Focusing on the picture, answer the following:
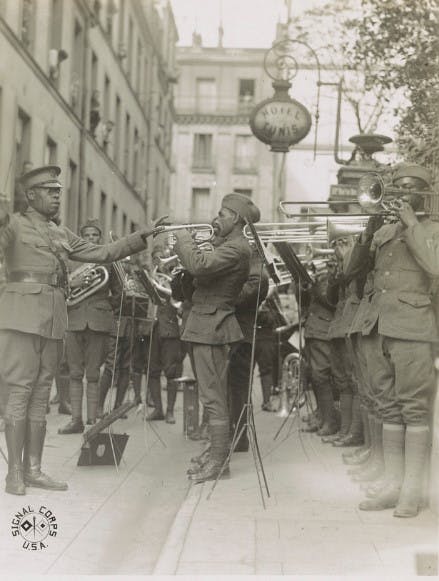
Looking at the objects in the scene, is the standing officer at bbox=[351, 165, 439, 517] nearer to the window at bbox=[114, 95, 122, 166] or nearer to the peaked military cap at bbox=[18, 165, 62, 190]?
the peaked military cap at bbox=[18, 165, 62, 190]

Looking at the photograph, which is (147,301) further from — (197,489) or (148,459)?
(197,489)

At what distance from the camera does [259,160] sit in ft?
172

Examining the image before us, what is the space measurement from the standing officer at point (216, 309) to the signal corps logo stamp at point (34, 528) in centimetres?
204

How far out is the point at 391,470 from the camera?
6.59 m

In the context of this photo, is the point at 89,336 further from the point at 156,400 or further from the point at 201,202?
the point at 201,202

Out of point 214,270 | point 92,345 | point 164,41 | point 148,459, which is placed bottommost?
point 148,459

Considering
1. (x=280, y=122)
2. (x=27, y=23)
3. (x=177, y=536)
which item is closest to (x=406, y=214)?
(x=177, y=536)

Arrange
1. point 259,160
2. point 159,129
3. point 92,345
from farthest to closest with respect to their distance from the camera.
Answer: point 259,160
point 159,129
point 92,345

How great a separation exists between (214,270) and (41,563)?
10.1 ft

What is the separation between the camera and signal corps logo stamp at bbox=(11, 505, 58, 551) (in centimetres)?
538

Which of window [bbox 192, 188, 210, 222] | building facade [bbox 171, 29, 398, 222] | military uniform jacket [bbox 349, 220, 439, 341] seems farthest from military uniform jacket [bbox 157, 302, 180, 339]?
window [bbox 192, 188, 210, 222]

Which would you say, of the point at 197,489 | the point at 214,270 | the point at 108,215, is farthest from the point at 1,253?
the point at 108,215

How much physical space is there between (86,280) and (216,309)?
2609 mm

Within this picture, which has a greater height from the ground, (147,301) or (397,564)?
(147,301)
